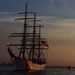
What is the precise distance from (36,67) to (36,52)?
6151 mm

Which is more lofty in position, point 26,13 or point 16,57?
point 26,13

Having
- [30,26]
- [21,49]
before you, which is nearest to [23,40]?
[21,49]

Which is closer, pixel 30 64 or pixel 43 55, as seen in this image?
pixel 30 64

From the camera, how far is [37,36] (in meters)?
164

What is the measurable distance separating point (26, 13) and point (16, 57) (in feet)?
56.3

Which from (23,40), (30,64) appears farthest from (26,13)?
(30,64)

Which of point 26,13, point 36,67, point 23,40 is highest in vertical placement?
point 26,13

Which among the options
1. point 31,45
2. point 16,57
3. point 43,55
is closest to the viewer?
point 16,57

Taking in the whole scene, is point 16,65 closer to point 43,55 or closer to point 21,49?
point 21,49

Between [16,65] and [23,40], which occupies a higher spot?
[23,40]

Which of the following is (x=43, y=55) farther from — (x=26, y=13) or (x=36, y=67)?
(x=26, y=13)

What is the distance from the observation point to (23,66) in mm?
144750

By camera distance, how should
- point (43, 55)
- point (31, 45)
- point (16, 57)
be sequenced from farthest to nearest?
point (43, 55)
point (31, 45)
point (16, 57)

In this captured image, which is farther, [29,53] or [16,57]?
[29,53]
